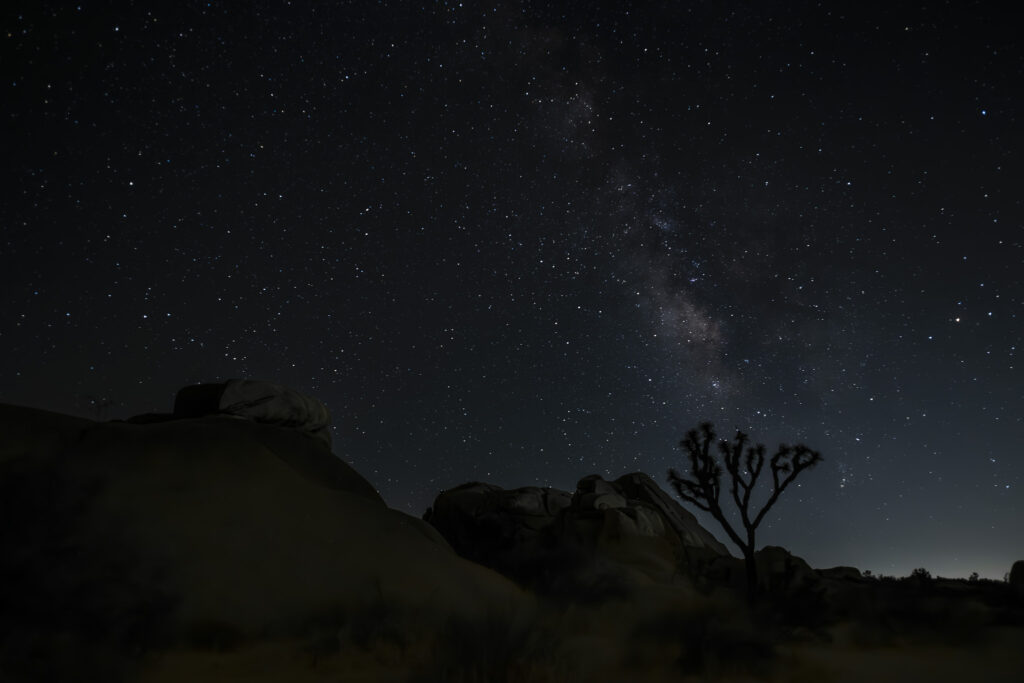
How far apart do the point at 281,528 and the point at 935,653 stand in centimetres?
1069

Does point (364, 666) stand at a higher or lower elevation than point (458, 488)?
lower

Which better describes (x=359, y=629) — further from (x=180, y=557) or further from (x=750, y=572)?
(x=750, y=572)

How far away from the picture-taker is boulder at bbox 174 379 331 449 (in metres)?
12.6

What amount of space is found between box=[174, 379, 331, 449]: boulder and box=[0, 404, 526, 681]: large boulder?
9.12ft

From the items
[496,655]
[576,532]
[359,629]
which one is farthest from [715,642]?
[576,532]

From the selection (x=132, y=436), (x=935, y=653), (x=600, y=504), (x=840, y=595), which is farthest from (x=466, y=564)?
(x=600, y=504)

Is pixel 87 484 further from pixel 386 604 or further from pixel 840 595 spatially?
pixel 840 595

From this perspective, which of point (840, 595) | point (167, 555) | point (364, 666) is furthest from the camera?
point (840, 595)

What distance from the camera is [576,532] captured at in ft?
65.9

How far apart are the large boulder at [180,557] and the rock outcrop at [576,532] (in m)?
7.04

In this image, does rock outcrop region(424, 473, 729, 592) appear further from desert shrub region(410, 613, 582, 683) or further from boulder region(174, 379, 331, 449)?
desert shrub region(410, 613, 582, 683)

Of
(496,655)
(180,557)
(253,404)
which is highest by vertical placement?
(253,404)

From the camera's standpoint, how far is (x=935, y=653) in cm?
956

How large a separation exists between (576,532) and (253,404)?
471 inches
